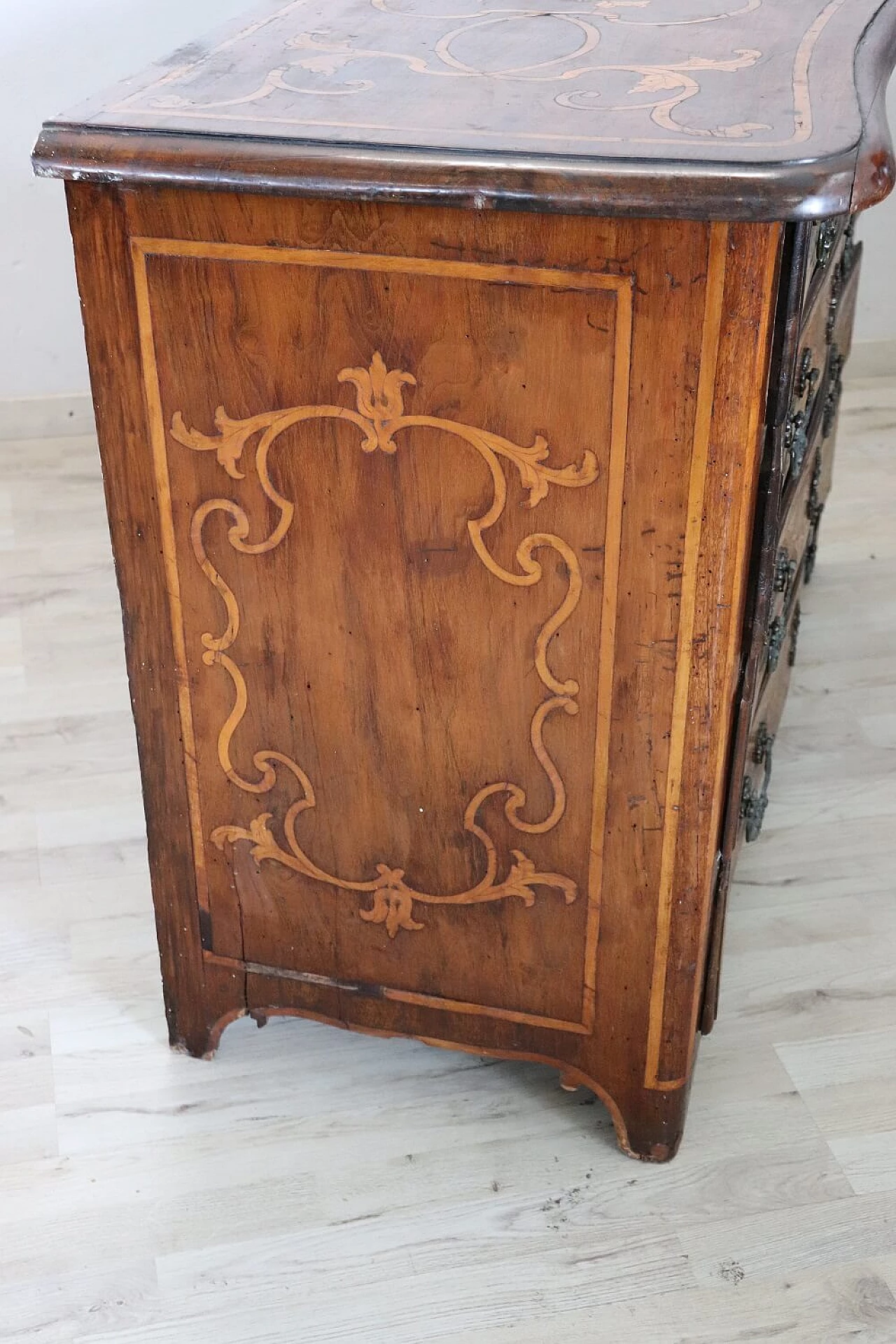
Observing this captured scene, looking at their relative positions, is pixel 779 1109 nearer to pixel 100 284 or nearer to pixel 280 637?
pixel 280 637

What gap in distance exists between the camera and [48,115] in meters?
2.93

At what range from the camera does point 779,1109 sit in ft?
5.39

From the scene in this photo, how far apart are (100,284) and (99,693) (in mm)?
1212

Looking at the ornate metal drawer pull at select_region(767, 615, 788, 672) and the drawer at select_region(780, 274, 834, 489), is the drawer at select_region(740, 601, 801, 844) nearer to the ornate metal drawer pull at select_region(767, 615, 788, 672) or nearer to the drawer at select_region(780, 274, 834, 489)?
the ornate metal drawer pull at select_region(767, 615, 788, 672)

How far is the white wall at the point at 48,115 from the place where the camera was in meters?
2.86

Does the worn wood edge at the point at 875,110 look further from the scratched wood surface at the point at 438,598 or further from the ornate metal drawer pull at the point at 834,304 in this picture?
the ornate metal drawer pull at the point at 834,304

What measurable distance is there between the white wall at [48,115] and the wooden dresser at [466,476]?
4.57ft

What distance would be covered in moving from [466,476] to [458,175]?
0.86 ft

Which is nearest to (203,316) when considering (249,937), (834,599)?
(249,937)

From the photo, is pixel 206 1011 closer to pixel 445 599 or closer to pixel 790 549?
pixel 445 599

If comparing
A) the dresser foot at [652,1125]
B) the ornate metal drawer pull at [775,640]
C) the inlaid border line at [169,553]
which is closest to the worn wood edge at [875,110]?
the ornate metal drawer pull at [775,640]

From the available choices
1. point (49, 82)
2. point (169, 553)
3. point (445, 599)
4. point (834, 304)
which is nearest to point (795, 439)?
point (445, 599)

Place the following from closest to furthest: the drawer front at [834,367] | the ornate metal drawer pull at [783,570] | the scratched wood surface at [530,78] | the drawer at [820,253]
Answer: the scratched wood surface at [530,78]
the drawer at [820,253]
the ornate metal drawer pull at [783,570]
the drawer front at [834,367]

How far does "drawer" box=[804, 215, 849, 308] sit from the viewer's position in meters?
1.30
